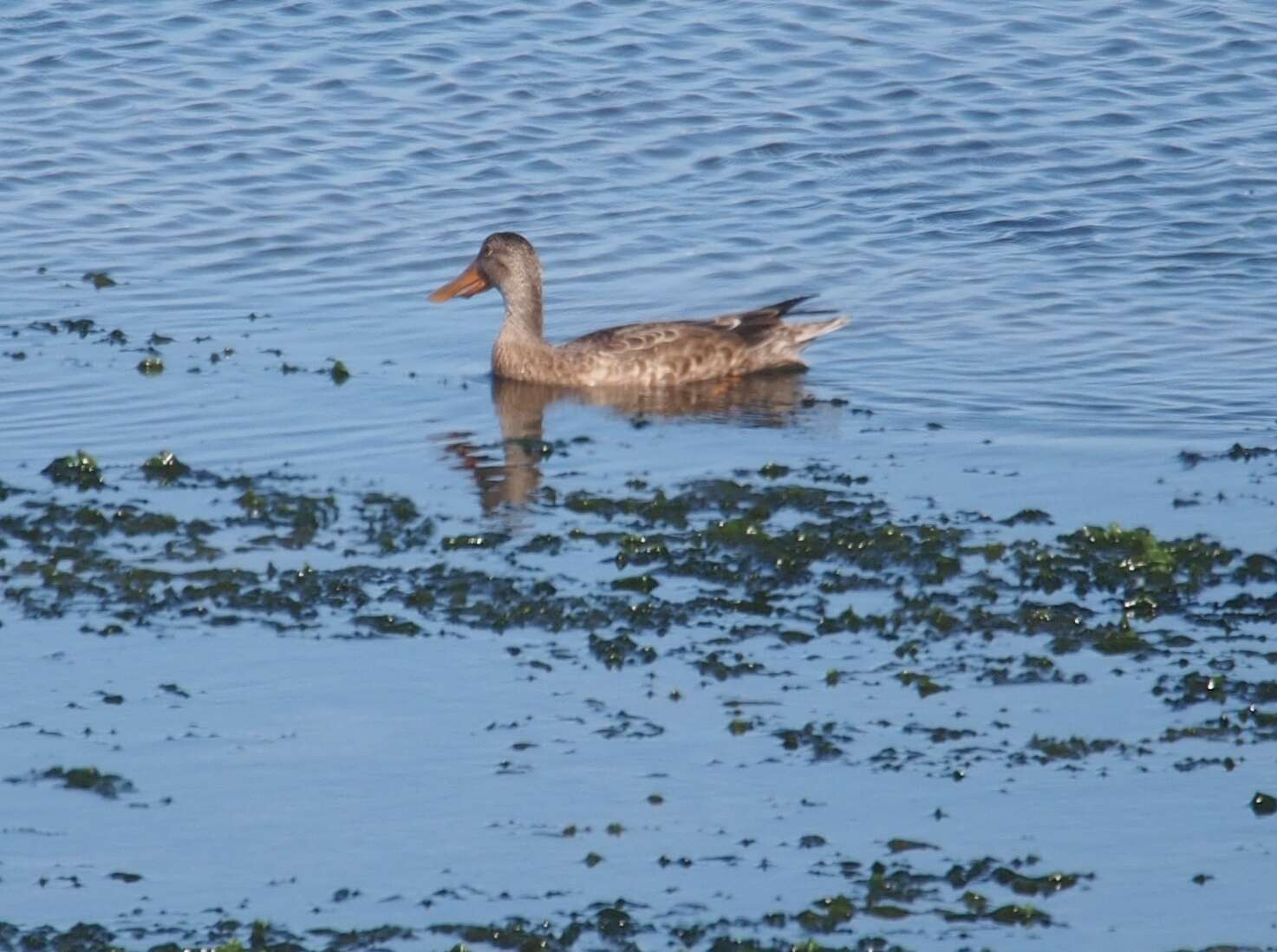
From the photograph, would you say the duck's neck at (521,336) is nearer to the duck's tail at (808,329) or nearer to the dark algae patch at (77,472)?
the duck's tail at (808,329)

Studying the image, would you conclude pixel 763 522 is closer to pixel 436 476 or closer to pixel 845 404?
pixel 436 476

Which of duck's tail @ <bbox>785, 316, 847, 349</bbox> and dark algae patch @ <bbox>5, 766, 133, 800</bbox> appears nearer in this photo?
dark algae patch @ <bbox>5, 766, 133, 800</bbox>

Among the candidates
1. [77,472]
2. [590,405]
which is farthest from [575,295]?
[77,472]

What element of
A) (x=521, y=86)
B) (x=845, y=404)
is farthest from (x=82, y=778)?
(x=521, y=86)

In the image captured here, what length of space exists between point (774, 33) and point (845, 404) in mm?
12691

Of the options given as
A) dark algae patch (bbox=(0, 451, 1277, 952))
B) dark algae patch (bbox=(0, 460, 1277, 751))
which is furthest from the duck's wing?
dark algae patch (bbox=(0, 460, 1277, 751))

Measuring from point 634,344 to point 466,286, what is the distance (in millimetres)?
1733

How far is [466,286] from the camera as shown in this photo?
16.0 metres

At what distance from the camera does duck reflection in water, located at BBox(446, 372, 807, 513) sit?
12.7 m

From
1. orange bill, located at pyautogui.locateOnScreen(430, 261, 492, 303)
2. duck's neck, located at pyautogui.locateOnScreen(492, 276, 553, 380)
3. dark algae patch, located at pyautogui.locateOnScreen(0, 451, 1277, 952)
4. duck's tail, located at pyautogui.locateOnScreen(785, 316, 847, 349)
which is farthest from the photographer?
orange bill, located at pyautogui.locateOnScreen(430, 261, 492, 303)

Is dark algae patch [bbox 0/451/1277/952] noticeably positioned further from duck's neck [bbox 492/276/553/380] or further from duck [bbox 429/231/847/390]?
duck's neck [bbox 492/276/553/380]

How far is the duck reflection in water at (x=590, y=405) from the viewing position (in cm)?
1270

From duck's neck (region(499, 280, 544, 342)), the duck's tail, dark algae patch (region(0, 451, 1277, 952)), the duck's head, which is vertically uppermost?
the duck's head

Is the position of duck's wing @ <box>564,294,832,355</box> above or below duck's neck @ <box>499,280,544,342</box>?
below
